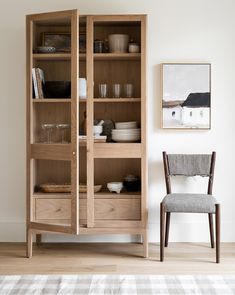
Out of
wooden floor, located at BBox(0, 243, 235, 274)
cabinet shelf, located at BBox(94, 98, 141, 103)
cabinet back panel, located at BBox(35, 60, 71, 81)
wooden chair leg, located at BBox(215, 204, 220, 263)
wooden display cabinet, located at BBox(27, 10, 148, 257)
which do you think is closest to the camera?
wooden floor, located at BBox(0, 243, 235, 274)

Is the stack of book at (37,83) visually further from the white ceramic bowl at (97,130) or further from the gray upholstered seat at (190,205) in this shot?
the gray upholstered seat at (190,205)

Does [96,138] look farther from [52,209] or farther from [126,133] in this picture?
[52,209]

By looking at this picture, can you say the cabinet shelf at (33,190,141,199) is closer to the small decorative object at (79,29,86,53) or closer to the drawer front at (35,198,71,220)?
the drawer front at (35,198,71,220)

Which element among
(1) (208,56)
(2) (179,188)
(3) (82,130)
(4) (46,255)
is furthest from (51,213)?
(1) (208,56)

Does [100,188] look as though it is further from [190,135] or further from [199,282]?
[199,282]

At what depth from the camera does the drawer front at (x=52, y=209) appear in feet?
13.4

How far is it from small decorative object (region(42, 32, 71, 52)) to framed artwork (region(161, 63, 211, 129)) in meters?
0.85

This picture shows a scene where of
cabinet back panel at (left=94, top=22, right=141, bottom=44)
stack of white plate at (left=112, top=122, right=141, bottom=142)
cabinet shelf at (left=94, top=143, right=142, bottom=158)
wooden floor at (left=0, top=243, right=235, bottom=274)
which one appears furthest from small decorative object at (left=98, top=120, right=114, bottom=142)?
wooden floor at (left=0, top=243, right=235, bottom=274)

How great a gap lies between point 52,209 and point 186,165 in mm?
1180

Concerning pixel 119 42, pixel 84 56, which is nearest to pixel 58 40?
pixel 84 56

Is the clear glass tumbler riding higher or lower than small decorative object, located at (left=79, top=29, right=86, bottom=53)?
lower

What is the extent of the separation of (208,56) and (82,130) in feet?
4.22

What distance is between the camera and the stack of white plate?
4.09 meters

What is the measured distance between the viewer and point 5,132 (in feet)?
14.7
